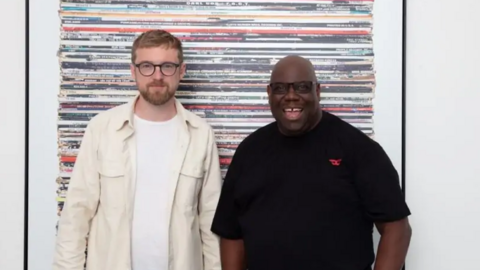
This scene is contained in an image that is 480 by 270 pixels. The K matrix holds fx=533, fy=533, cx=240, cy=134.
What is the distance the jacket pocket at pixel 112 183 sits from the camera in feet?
5.42

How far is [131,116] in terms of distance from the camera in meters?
1.69

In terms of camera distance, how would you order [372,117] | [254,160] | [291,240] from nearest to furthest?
[291,240] → [254,160] → [372,117]

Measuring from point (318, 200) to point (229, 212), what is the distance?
0.97 feet

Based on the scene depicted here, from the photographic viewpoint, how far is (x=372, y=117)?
1896mm

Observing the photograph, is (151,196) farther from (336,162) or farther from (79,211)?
(336,162)

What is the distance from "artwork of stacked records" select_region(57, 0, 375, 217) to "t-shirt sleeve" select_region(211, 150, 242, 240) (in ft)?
1.13

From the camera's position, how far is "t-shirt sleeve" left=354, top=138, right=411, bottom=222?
147 centimetres

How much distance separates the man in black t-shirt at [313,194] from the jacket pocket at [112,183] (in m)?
0.36

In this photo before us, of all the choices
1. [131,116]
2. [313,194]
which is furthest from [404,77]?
[131,116]

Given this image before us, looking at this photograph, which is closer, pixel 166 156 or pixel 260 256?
pixel 260 256
